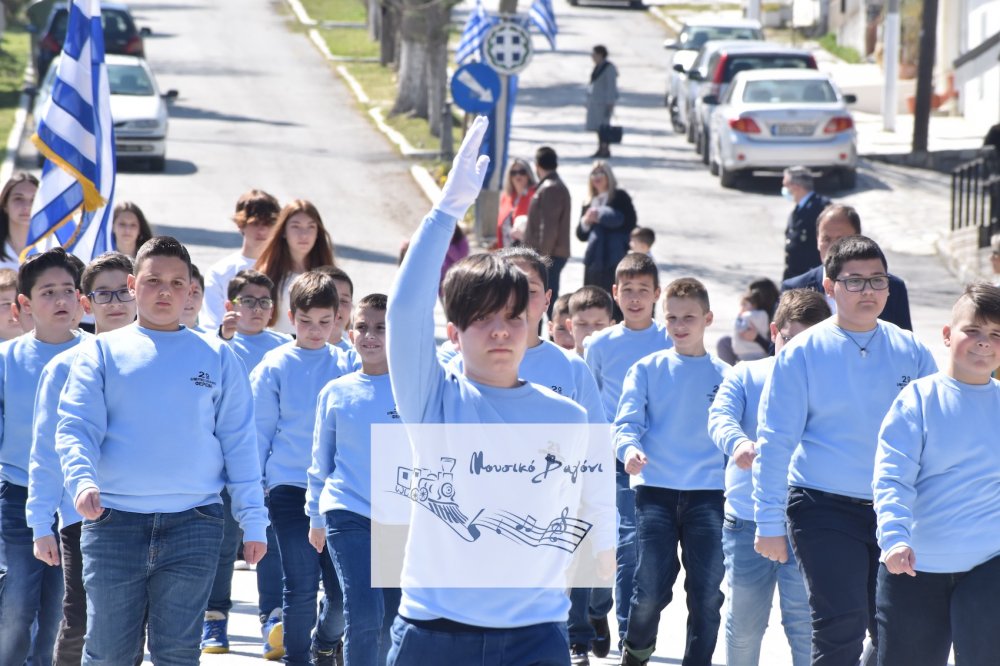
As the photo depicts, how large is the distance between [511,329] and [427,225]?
349 millimetres

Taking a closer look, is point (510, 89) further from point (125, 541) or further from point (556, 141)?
point (125, 541)

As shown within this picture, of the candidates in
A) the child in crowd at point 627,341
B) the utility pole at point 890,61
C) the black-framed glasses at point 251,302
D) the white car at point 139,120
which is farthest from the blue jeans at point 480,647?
the utility pole at point 890,61

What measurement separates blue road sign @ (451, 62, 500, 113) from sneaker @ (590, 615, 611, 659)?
1195 centimetres

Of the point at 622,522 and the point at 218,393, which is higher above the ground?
the point at 218,393

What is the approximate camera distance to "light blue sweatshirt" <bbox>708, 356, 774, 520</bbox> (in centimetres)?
682

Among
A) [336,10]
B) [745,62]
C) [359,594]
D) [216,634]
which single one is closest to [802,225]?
[216,634]

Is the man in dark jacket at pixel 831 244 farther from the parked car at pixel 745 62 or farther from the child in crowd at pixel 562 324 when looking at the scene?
the parked car at pixel 745 62

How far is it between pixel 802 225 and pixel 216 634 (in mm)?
5988

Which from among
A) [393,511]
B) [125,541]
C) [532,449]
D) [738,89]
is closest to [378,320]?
[393,511]

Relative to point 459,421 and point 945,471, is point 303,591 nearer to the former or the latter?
point 945,471

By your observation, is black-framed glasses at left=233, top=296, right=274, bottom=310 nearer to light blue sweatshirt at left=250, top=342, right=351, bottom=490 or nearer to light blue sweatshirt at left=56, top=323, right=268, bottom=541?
light blue sweatshirt at left=250, top=342, right=351, bottom=490

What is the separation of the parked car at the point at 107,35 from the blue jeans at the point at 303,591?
2693 centimetres

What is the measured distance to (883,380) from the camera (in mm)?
6211

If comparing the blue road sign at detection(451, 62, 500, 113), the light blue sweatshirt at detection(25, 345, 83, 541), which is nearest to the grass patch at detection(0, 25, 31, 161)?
the blue road sign at detection(451, 62, 500, 113)
